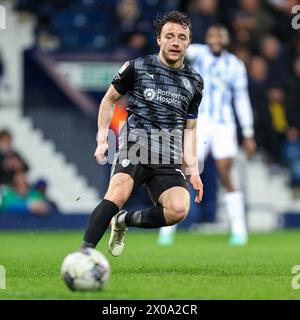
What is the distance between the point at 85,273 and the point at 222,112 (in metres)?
6.50

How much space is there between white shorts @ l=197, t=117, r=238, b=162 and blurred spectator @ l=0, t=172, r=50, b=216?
11.7 ft

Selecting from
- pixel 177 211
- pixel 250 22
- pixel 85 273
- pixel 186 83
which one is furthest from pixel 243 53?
pixel 85 273

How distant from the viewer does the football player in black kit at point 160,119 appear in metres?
8.20

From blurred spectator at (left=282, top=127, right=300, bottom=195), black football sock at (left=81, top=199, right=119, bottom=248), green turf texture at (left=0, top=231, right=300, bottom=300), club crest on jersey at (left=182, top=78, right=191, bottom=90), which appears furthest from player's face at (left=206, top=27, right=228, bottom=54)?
black football sock at (left=81, top=199, right=119, bottom=248)

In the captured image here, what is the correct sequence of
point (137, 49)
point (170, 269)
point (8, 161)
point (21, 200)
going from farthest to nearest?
1. point (137, 49)
2. point (8, 161)
3. point (21, 200)
4. point (170, 269)

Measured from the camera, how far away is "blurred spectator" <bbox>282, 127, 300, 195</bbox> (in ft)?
56.5

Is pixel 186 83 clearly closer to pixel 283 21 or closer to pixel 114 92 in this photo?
pixel 114 92

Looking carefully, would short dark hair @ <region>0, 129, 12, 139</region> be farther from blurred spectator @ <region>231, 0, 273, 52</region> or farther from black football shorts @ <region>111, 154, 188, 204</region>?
black football shorts @ <region>111, 154, 188, 204</region>

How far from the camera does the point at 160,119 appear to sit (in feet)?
27.3

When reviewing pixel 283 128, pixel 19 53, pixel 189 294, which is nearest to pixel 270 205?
pixel 283 128

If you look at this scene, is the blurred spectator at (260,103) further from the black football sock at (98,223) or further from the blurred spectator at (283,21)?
the black football sock at (98,223)

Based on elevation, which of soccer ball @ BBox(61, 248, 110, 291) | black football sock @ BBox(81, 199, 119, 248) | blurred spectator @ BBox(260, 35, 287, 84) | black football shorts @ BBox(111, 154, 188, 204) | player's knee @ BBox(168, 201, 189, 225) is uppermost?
blurred spectator @ BBox(260, 35, 287, 84)

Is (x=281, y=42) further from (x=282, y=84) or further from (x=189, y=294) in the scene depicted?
(x=189, y=294)

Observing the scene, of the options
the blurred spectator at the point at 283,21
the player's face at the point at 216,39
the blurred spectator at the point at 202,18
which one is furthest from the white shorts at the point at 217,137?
the blurred spectator at the point at 283,21
